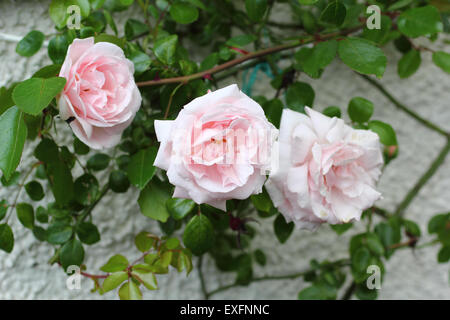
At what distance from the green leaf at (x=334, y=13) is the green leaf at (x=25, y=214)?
443mm

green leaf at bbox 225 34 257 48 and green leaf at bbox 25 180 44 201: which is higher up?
green leaf at bbox 225 34 257 48

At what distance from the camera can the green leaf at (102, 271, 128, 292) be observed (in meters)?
0.47

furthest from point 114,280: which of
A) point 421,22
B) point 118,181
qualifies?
point 421,22

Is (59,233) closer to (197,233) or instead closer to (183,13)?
(197,233)

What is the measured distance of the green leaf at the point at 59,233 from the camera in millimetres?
531

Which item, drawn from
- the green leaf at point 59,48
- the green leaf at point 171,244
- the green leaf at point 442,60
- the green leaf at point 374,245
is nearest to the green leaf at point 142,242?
the green leaf at point 171,244

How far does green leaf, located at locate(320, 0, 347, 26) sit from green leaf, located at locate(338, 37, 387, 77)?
0.09 ft

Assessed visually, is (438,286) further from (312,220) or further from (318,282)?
(312,220)

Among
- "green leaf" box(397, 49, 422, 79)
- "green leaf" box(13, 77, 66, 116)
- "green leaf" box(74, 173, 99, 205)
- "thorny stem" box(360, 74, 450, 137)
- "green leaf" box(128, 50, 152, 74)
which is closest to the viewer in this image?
"green leaf" box(13, 77, 66, 116)

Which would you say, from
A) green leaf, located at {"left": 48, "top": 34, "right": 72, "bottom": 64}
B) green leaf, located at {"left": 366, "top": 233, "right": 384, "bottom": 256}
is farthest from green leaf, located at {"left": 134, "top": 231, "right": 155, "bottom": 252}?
green leaf, located at {"left": 366, "top": 233, "right": 384, "bottom": 256}

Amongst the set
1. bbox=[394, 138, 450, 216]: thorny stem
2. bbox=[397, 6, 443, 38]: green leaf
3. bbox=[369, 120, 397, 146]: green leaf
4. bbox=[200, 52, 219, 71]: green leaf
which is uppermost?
bbox=[397, 6, 443, 38]: green leaf

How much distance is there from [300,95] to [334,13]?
0.14 m

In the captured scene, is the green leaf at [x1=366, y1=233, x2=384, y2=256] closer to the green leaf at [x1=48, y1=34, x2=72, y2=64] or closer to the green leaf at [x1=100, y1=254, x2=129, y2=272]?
the green leaf at [x1=100, y1=254, x2=129, y2=272]

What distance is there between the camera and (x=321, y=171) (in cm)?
40
